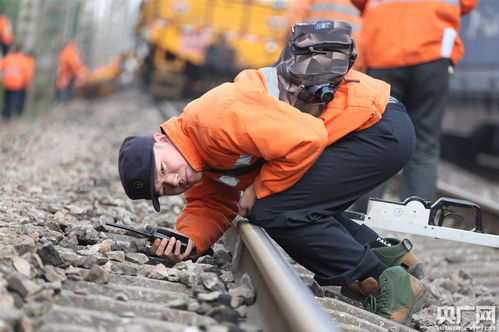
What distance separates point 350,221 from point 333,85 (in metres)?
0.77

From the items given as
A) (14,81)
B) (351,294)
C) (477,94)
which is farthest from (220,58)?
(351,294)

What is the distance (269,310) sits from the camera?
2473mm

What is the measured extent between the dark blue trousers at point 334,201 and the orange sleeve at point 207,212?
270mm

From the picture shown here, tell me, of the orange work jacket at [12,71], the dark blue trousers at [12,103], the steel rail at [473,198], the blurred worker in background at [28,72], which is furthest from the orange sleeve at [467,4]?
the blurred worker in background at [28,72]

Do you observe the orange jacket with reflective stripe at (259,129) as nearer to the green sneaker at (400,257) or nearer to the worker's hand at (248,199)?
the worker's hand at (248,199)

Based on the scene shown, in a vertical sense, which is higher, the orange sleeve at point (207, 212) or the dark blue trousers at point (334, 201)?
the dark blue trousers at point (334, 201)

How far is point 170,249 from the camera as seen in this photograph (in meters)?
3.25

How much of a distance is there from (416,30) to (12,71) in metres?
15.8

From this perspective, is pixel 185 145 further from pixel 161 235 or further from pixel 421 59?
pixel 421 59

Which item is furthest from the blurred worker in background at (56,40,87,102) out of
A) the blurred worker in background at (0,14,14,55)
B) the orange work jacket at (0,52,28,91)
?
the blurred worker in background at (0,14,14,55)

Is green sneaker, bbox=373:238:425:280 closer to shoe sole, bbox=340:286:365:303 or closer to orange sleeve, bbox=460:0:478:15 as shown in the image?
shoe sole, bbox=340:286:365:303

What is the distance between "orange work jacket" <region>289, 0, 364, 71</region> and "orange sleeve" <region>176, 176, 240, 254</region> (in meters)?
2.59

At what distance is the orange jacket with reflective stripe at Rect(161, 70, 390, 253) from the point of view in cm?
288

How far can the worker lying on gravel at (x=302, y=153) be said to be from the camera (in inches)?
115
